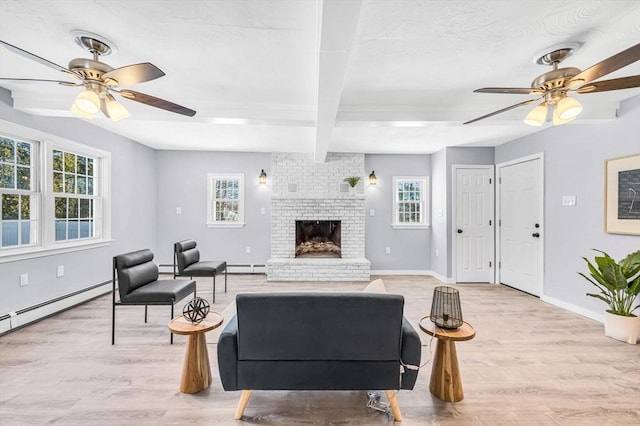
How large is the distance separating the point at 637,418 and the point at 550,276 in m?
2.56

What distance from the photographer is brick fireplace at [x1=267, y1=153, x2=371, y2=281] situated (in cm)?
572

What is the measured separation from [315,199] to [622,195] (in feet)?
13.8

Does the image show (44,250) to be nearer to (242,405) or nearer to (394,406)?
(242,405)

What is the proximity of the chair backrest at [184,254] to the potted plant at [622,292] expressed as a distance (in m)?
4.63

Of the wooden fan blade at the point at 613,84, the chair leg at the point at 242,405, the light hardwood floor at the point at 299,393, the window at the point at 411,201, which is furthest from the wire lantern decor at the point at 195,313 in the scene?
the window at the point at 411,201

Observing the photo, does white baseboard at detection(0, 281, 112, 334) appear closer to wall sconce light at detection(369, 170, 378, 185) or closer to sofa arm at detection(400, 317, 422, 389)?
sofa arm at detection(400, 317, 422, 389)

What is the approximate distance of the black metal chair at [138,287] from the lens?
9.07 feet

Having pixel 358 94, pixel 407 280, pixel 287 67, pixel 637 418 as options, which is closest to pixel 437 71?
pixel 358 94

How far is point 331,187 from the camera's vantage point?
575 centimetres

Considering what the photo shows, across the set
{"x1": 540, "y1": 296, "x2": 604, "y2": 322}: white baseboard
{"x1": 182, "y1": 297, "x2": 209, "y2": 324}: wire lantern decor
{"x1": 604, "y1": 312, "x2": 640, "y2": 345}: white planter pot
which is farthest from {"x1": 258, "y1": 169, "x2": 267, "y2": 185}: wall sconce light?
{"x1": 604, "y1": 312, "x2": 640, "y2": 345}: white planter pot

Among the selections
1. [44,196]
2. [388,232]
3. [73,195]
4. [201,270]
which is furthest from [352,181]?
[44,196]

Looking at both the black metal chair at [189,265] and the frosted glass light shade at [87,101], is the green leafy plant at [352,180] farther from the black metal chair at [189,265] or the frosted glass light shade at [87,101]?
the frosted glass light shade at [87,101]

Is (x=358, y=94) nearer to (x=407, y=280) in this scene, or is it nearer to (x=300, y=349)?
(x=300, y=349)

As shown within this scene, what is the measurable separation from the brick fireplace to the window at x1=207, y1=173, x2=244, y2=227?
0.67 metres
